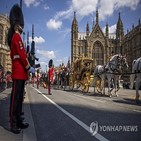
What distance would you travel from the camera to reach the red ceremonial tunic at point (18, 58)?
5262 mm

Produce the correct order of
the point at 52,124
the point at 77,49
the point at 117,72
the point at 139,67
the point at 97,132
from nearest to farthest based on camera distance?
the point at 97,132 → the point at 52,124 → the point at 139,67 → the point at 117,72 → the point at 77,49

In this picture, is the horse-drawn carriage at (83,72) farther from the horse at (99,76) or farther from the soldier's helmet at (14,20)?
the soldier's helmet at (14,20)

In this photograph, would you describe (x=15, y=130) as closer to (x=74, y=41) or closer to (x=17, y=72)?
(x=17, y=72)

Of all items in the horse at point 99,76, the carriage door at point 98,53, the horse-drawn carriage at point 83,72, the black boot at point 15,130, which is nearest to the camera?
the black boot at point 15,130

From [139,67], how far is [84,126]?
7376mm

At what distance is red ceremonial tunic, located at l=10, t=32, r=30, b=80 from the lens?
526 cm

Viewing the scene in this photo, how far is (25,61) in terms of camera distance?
5293 millimetres

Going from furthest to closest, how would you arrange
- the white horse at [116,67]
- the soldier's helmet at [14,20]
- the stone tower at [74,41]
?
the stone tower at [74,41] < the white horse at [116,67] < the soldier's helmet at [14,20]

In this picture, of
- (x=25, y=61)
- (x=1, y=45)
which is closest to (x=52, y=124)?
(x=25, y=61)

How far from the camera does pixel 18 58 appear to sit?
5316 millimetres

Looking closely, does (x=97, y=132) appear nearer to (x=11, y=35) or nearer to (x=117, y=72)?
(x=11, y=35)

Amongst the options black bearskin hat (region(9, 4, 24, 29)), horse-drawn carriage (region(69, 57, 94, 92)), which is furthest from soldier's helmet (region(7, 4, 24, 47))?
horse-drawn carriage (region(69, 57, 94, 92))

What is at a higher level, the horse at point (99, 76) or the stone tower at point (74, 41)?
the stone tower at point (74, 41)

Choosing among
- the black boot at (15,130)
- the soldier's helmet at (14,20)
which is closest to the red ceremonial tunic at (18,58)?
the soldier's helmet at (14,20)
